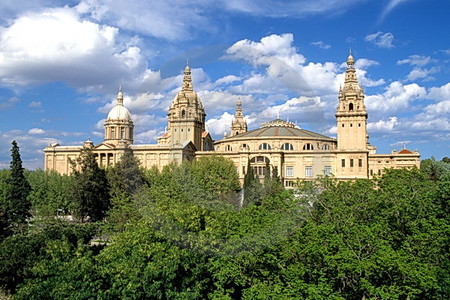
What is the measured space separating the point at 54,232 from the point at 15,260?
4.59 metres

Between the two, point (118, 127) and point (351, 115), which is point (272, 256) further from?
Result: point (118, 127)

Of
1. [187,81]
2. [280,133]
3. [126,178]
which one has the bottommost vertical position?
[126,178]

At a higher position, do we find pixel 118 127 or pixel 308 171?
pixel 118 127

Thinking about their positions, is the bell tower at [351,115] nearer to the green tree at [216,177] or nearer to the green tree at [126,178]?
the green tree at [216,177]

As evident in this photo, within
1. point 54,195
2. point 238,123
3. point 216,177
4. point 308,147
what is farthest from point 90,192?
point 238,123

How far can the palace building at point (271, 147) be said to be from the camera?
7444 cm

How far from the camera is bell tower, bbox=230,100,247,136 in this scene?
118 m

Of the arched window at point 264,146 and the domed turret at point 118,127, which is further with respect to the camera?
the domed turret at point 118,127

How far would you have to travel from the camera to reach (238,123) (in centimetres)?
11962

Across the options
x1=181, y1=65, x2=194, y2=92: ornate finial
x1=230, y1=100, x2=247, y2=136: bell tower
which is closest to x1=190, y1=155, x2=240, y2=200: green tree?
x1=181, y1=65, x2=194, y2=92: ornate finial

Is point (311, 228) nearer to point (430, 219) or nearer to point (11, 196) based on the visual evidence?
point (430, 219)

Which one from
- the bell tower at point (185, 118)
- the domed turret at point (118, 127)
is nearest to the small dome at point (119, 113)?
the domed turret at point (118, 127)

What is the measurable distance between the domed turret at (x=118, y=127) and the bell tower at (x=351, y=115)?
4435cm

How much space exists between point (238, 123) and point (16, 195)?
80.3m
